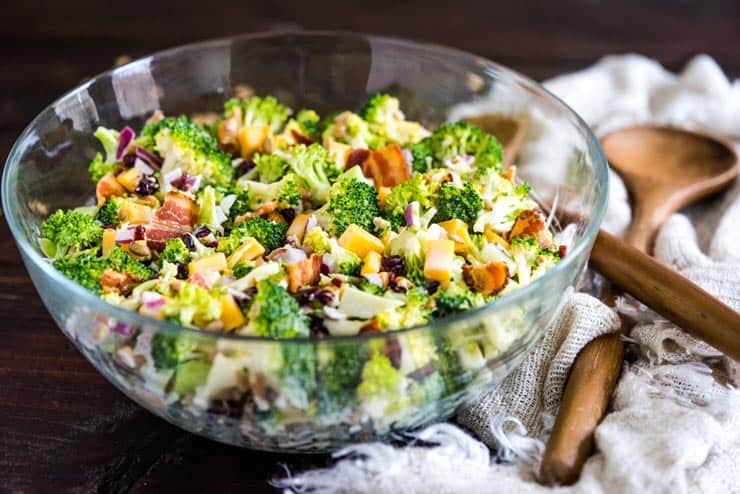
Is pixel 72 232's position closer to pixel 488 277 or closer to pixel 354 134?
pixel 354 134

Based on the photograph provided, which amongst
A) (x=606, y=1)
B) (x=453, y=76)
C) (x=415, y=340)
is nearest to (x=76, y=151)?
(x=453, y=76)

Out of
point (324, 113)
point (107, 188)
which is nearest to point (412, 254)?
point (107, 188)

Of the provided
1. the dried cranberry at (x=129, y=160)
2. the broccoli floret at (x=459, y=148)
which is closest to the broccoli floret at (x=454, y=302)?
the broccoli floret at (x=459, y=148)

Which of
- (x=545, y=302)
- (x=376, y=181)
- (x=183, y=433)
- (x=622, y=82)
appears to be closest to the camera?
(x=545, y=302)

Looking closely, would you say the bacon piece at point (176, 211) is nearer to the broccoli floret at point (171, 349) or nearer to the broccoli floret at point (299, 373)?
the broccoli floret at point (171, 349)

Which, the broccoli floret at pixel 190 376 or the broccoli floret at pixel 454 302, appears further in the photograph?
the broccoli floret at pixel 454 302

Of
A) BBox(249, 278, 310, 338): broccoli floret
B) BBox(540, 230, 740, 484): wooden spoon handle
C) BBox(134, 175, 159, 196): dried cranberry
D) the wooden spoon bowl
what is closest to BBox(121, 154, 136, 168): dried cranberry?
BBox(134, 175, 159, 196): dried cranberry

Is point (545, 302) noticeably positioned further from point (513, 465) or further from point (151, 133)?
point (151, 133)
